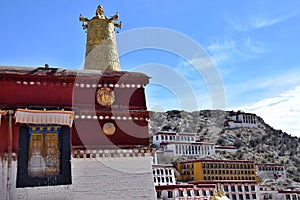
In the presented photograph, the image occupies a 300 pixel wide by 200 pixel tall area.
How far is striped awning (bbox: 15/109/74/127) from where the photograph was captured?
424 inches

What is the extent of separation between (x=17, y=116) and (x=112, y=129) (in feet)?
10.3

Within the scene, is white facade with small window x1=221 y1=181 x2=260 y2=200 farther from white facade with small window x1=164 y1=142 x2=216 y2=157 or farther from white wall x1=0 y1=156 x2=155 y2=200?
white wall x1=0 y1=156 x2=155 y2=200

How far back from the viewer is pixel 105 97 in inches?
485

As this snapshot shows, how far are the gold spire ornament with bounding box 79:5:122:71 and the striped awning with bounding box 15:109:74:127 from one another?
432 cm

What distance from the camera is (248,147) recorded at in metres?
101

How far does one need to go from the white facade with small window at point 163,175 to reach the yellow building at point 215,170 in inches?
199

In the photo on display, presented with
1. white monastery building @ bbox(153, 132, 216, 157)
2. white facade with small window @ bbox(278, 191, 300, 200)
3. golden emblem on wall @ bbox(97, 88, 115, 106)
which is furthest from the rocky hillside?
golden emblem on wall @ bbox(97, 88, 115, 106)

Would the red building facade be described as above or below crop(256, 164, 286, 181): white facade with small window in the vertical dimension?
above

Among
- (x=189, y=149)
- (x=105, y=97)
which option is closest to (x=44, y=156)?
(x=105, y=97)

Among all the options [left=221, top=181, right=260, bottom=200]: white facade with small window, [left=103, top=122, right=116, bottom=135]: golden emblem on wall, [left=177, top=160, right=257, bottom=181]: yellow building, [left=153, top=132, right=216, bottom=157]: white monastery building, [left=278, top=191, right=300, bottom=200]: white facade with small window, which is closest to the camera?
[left=103, top=122, right=116, bottom=135]: golden emblem on wall

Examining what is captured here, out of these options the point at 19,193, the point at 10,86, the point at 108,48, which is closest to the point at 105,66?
the point at 108,48

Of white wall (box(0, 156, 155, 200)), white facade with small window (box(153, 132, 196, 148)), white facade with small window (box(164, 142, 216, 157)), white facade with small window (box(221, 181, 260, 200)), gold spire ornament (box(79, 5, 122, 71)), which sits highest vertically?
gold spire ornament (box(79, 5, 122, 71))

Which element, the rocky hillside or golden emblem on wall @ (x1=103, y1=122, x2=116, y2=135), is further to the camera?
the rocky hillside

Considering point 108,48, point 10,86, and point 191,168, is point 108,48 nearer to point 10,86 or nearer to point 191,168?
point 10,86
